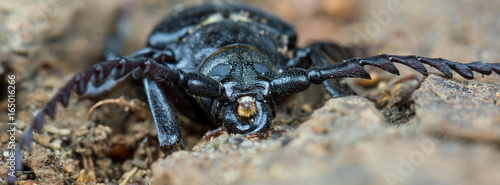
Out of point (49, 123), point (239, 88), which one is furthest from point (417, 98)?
point (49, 123)

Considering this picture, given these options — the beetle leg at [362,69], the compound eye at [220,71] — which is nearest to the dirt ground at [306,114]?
the beetle leg at [362,69]

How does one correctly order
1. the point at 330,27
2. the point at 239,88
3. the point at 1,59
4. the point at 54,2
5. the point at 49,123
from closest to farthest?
the point at 239,88 < the point at 49,123 < the point at 1,59 < the point at 54,2 < the point at 330,27

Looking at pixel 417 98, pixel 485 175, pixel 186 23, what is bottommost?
pixel 485 175

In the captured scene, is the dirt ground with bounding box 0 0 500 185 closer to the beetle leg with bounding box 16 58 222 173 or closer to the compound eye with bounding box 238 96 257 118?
the compound eye with bounding box 238 96 257 118

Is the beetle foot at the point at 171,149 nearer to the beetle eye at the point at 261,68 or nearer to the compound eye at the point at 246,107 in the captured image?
the compound eye at the point at 246,107

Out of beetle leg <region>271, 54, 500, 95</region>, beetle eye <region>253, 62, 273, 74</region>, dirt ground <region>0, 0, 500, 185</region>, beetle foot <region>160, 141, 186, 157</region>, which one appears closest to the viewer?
dirt ground <region>0, 0, 500, 185</region>

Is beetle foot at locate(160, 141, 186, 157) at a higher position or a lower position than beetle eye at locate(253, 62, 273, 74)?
lower

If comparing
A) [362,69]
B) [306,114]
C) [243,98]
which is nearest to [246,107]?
[243,98]

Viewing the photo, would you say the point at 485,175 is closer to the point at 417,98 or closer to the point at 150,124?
the point at 417,98

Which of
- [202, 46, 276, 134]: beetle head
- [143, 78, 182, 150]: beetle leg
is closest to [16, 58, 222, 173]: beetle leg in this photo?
[202, 46, 276, 134]: beetle head
